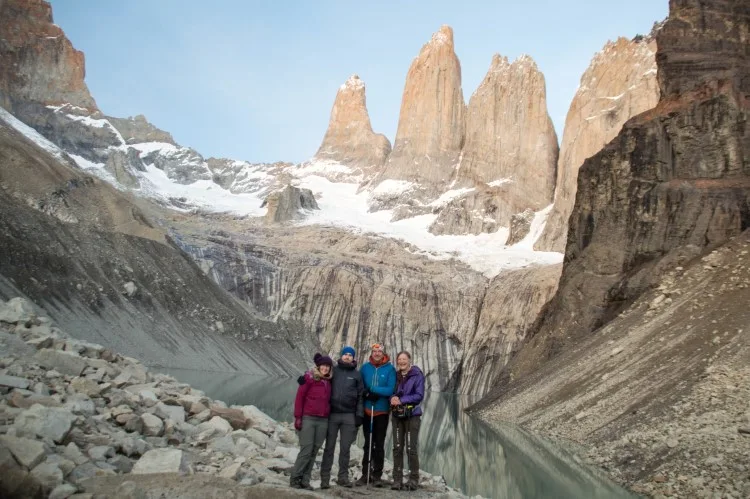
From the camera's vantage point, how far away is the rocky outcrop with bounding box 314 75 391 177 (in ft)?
466

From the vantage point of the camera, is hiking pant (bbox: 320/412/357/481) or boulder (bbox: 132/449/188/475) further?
hiking pant (bbox: 320/412/357/481)

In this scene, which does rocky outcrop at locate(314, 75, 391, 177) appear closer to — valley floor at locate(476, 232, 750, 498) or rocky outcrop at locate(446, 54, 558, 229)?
rocky outcrop at locate(446, 54, 558, 229)

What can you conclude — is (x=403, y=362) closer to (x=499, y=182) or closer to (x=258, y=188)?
(x=499, y=182)

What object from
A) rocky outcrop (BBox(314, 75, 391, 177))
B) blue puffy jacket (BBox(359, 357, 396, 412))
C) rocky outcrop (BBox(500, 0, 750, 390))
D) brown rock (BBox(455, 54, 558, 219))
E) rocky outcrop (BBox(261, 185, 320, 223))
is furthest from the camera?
rocky outcrop (BBox(314, 75, 391, 177))

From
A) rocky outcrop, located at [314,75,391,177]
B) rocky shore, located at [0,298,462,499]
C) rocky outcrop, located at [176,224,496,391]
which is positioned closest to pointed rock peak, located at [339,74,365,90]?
rocky outcrop, located at [314,75,391,177]

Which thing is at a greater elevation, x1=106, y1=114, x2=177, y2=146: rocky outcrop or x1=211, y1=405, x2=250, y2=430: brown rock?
x1=106, y1=114, x2=177, y2=146: rocky outcrop

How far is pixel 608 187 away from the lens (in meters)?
42.3

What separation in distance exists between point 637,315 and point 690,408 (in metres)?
12.2

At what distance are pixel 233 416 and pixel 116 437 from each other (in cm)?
375

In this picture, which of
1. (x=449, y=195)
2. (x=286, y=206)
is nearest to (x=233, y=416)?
(x=286, y=206)

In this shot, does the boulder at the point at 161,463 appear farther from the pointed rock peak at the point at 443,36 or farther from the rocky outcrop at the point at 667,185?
the pointed rock peak at the point at 443,36

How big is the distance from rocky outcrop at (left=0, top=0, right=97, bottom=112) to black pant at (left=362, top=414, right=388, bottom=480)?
123m

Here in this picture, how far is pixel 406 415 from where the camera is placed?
1034 cm

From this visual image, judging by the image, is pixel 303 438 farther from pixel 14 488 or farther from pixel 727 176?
pixel 727 176
